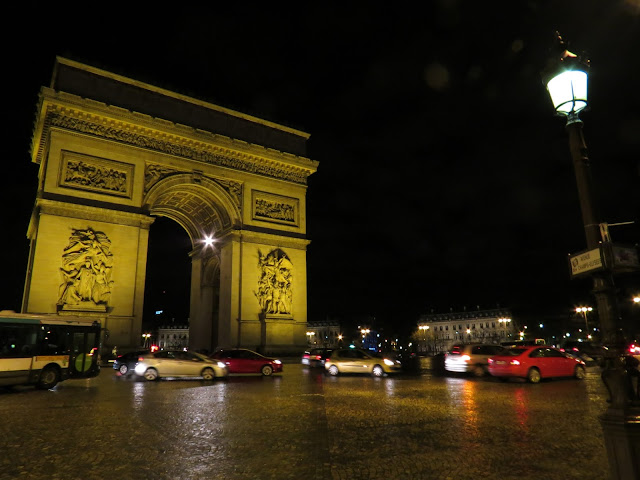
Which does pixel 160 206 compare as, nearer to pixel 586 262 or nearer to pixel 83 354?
pixel 83 354

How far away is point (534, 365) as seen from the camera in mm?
15594

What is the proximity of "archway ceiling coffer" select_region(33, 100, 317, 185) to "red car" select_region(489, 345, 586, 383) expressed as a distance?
61.2ft

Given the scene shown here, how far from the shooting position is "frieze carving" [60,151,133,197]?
2262 cm

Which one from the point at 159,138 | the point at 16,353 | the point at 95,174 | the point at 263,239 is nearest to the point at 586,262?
the point at 16,353

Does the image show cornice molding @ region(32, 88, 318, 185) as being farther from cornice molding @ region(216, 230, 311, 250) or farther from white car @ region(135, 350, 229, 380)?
white car @ region(135, 350, 229, 380)

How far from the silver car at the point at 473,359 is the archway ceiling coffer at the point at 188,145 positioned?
1634cm

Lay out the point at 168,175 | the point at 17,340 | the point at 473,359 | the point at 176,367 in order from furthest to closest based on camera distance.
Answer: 1. the point at 168,175
2. the point at 473,359
3. the point at 176,367
4. the point at 17,340

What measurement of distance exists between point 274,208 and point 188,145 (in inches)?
255

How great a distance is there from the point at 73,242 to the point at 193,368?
371 inches

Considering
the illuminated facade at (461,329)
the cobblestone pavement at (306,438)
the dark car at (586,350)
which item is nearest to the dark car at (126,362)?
the cobblestone pavement at (306,438)

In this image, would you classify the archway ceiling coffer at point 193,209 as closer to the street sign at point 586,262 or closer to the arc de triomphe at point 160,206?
the arc de triomphe at point 160,206

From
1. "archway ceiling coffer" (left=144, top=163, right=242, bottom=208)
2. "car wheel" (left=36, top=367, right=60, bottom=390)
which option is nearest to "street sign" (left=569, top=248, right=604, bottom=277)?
"car wheel" (left=36, top=367, right=60, bottom=390)

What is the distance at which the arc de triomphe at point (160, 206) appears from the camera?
21.8 meters

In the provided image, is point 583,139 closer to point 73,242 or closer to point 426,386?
point 426,386
